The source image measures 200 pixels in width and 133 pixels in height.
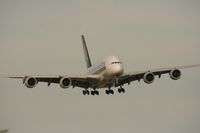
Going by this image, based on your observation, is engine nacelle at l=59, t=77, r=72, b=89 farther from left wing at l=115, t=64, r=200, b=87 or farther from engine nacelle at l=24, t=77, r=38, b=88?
left wing at l=115, t=64, r=200, b=87

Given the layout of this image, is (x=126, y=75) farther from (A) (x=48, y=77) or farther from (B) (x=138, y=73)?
(A) (x=48, y=77)

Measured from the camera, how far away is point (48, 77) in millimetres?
68812

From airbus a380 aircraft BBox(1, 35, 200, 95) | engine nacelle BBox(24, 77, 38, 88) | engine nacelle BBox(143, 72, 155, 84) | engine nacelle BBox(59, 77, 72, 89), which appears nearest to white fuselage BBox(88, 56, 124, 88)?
airbus a380 aircraft BBox(1, 35, 200, 95)

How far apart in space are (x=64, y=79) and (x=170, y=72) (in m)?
13.9

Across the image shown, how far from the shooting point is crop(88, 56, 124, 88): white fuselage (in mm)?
65400

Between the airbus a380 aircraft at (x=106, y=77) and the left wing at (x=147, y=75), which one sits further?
the left wing at (x=147, y=75)

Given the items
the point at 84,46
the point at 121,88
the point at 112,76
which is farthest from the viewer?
the point at 84,46

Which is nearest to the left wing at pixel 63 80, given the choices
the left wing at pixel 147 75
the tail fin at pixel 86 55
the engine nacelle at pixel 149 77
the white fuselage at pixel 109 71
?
the white fuselage at pixel 109 71

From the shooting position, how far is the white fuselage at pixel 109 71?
6540 centimetres

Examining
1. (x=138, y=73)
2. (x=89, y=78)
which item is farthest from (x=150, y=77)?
(x=89, y=78)

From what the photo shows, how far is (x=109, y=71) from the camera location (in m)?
65.8

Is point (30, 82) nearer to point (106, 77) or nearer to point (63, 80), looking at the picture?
point (63, 80)

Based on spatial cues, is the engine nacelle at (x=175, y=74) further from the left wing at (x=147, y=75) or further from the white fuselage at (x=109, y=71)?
the white fuselage at (x=109, y=71)

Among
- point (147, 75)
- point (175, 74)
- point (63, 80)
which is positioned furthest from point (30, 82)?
point (175, 74)
